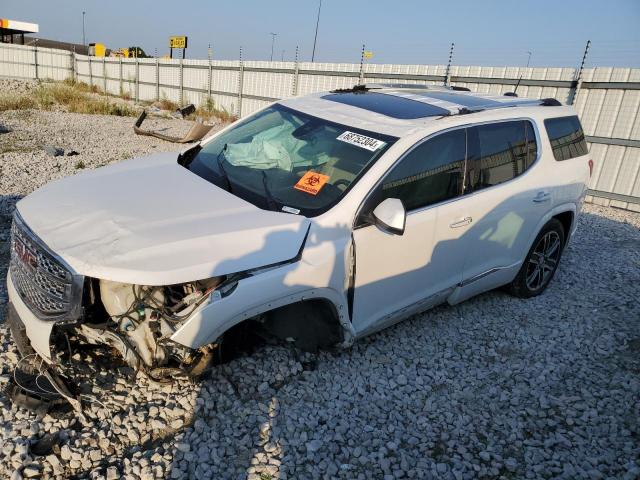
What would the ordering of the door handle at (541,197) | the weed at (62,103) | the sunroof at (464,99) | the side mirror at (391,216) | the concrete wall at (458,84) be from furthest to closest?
1. the weed at (62,103)
2. the concrete wall at (458,84)
3. the door handle at (541,197)
4. the sunroof at (464,99)
5. the side mirror at (391,216)

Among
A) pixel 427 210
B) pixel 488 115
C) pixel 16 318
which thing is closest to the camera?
pixel 16 318

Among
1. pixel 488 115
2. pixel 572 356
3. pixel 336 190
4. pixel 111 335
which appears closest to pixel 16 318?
pixel 111 335

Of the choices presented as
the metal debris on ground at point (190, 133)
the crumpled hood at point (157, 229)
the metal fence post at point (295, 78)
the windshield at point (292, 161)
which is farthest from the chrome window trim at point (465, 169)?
the metal fence post at point (295, 78)

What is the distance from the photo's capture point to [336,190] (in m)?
2.88

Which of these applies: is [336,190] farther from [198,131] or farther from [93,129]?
[93,129]

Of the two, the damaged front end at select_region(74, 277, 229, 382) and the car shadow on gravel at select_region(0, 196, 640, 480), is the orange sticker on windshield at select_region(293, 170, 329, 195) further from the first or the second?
the car shadow on gravel at select_region(0, 196, 640, 480)

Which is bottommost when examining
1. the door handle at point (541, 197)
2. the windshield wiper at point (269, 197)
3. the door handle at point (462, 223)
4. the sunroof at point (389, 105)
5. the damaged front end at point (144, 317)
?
the damaged front end at point (144, 317)

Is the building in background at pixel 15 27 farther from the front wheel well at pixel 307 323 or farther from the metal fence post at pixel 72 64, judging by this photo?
the front wheel well at pixel 307 323

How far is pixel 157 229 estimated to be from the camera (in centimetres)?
243

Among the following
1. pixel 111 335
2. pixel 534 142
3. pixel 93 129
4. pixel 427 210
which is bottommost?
pixel 93 129

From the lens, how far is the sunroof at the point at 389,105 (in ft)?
11.1

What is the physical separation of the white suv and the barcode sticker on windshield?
0.5 inches

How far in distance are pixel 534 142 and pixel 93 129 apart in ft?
40.8

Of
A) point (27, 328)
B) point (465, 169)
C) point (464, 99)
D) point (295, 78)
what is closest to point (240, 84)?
point (295, 78)
